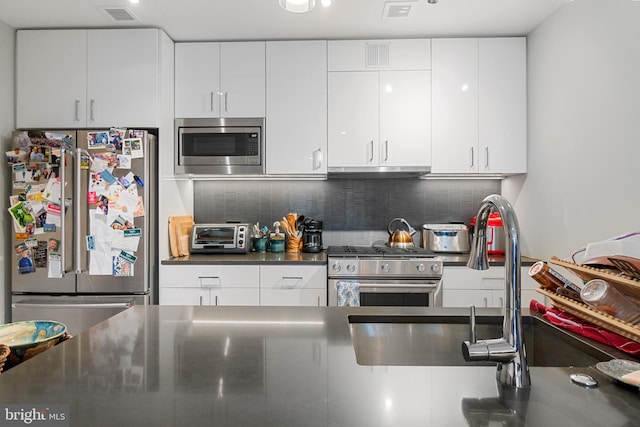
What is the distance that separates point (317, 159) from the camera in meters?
2.92

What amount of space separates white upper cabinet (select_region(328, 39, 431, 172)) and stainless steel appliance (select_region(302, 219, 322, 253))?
0.50m

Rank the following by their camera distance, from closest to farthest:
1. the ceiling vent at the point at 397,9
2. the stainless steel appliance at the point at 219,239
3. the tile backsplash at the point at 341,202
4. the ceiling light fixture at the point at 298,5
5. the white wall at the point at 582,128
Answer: the ceiling light fixture at the point at 298,5 → the white wall at the point at 582,128 → the ceiling vent at the point at 397,9 → the stainless steel appliance at the point at 219,239 → the tile backsplash at the point at 341,202

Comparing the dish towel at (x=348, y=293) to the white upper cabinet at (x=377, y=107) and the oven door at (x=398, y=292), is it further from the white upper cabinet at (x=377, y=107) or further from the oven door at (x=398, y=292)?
the white upper cabinet at (x=377, y=107)

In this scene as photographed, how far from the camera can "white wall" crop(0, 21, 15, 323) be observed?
2607 mm

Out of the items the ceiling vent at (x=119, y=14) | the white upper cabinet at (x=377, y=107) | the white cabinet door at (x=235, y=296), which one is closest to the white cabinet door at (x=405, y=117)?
the white upper cabinet at (x=377, y=107)

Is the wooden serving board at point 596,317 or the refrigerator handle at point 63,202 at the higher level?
the refrigerator handle at point 63,202

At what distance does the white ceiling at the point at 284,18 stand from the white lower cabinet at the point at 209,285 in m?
1.67

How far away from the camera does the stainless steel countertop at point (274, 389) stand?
24.7 inches

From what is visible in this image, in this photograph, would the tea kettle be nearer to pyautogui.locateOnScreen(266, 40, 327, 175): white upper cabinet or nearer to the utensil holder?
the utensil holder

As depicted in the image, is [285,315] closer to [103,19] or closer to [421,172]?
[421,172]

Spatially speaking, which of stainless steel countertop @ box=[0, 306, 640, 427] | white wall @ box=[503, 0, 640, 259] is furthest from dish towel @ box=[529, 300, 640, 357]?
white wall @ box=[503, 0, 640, 259]

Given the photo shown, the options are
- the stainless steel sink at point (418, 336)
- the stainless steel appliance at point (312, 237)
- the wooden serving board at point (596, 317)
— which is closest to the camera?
the wooden serving board at point (596, 317)

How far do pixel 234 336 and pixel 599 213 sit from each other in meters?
2.02

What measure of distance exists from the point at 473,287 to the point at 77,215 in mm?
2634
